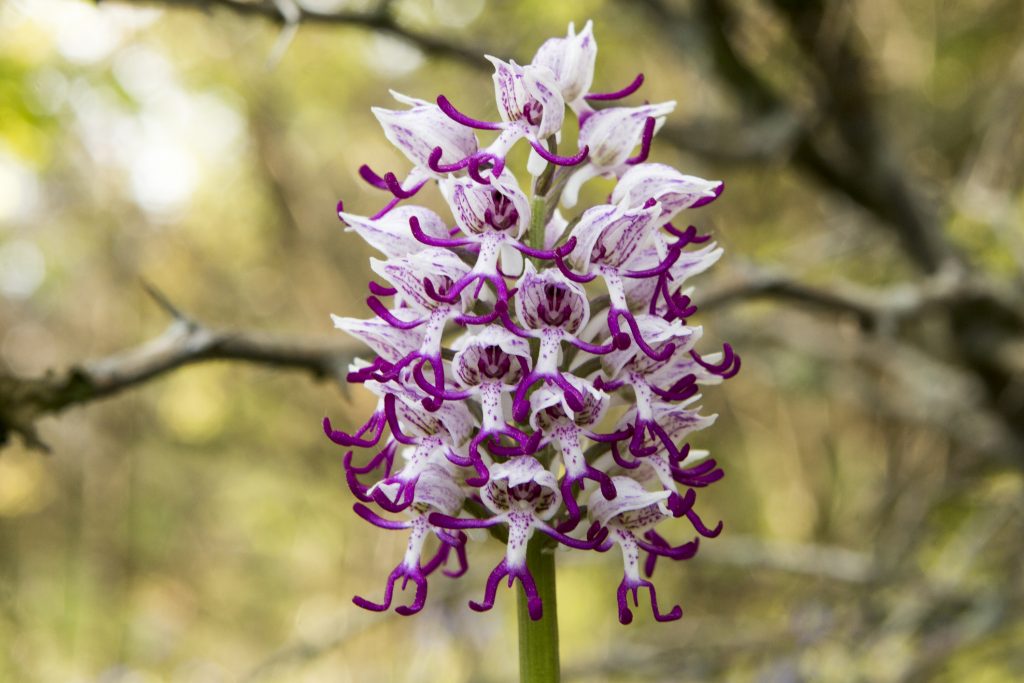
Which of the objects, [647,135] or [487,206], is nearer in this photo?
[487,206]

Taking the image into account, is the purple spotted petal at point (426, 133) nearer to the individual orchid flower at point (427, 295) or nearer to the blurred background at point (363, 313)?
the individual orchid flower at point (427, 295)

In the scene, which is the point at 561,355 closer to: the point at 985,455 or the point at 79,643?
the point at 985,455

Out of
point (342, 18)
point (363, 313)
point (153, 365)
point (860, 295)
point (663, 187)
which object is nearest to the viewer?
point (663, 187)

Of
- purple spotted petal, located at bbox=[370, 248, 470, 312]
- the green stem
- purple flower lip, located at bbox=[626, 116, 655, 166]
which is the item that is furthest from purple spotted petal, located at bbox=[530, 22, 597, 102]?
the green stem

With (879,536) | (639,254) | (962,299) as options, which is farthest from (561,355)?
(879,536)

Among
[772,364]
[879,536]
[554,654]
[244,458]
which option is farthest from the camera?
[244,458]

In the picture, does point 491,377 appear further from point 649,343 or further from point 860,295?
point 860,295

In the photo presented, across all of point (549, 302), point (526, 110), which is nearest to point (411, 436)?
point (549, 302)
